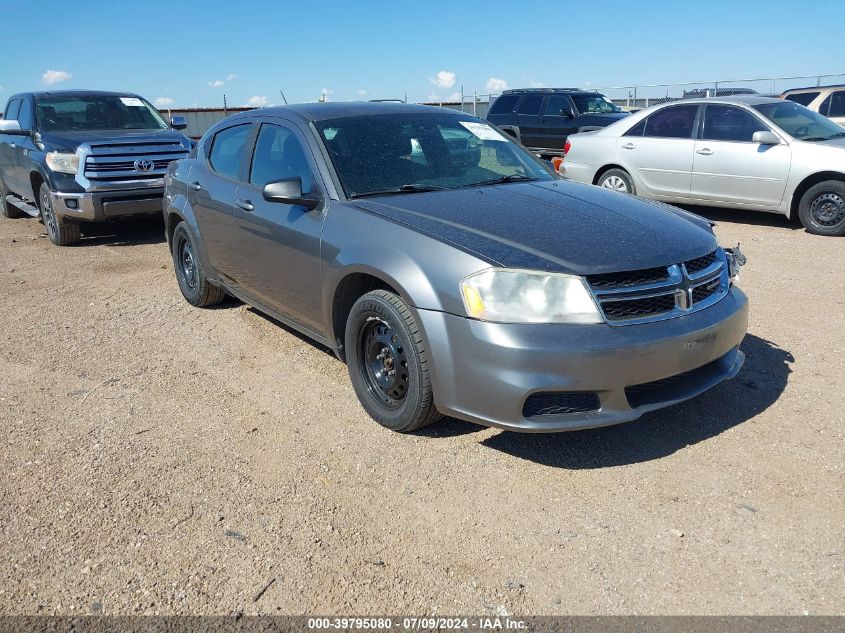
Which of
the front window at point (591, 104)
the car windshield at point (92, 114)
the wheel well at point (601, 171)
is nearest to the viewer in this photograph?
the car windshield at point (92, 114)

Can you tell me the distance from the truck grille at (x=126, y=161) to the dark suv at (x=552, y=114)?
7777 millimetres

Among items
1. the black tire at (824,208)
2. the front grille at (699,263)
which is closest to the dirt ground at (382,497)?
the front grille at (699,263)

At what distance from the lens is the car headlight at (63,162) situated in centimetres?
881

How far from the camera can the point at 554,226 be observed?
3633mm

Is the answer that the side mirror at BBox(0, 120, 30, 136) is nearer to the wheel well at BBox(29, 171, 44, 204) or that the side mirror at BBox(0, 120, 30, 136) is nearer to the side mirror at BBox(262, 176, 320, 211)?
the wheel well at BBox(29, 171, 44, 204)

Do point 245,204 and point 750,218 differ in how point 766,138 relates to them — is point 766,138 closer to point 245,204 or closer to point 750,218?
point 750,218

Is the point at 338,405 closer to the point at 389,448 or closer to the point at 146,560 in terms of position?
the point at 389,448

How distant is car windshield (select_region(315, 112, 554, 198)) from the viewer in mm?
4254

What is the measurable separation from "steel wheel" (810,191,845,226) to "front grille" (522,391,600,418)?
21.5ft

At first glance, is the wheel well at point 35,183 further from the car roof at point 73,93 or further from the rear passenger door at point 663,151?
the rear passenger door at point 663,151

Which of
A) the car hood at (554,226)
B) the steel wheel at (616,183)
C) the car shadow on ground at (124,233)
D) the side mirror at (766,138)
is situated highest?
the side mirror at (766,138)

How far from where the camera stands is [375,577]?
2738 mm

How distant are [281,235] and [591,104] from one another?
12.1m

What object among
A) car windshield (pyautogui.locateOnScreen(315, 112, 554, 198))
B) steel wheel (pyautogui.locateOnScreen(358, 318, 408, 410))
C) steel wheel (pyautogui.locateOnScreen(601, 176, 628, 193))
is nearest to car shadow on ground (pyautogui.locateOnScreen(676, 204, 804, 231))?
steel wheel (pyautogui.locateOnScreen(601, 176, 628, 193))
